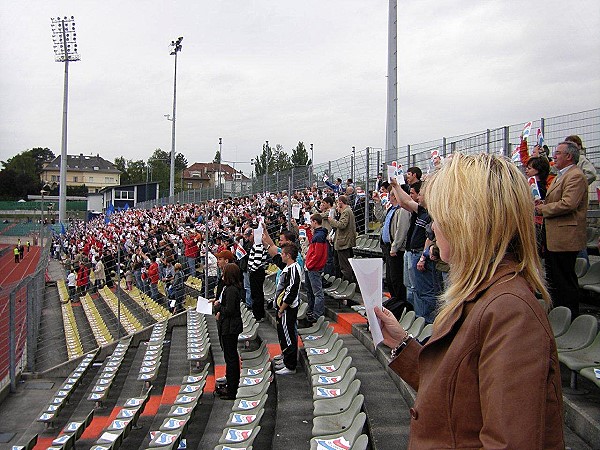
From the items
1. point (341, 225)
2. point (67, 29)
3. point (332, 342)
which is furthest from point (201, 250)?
point (67, 29)

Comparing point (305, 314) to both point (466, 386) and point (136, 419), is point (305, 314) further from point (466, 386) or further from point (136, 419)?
point (466, 386)

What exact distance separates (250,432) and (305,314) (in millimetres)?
3502

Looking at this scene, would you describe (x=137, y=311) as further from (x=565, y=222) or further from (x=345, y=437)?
(x=565, y=222)

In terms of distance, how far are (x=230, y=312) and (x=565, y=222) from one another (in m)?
3.68

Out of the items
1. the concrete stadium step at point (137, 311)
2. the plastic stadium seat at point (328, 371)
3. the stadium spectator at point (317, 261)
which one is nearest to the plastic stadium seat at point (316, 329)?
the stadium spectator at point (317, 261)

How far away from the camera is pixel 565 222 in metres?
4.53

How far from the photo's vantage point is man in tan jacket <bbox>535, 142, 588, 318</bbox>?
14.6 ft

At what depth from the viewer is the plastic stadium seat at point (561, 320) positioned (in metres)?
4.24

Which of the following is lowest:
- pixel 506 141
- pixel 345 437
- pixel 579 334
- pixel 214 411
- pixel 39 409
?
pixel 39 409

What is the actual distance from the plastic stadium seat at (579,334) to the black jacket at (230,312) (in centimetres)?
352

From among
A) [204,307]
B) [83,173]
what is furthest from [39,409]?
[83,173]

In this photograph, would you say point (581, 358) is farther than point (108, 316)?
No

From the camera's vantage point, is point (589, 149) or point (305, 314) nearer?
point (589, 149)

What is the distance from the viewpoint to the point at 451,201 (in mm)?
1175
